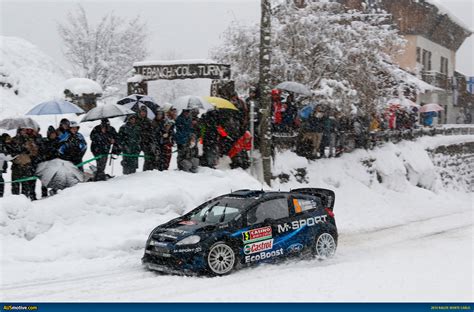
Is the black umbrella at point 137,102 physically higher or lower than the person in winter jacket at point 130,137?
higher

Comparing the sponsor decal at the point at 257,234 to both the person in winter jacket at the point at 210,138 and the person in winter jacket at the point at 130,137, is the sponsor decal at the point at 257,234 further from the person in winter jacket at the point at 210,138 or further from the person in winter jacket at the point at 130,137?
the person in winter jacket at the point at 210,138

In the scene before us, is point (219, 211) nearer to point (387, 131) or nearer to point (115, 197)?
point (115, 197)

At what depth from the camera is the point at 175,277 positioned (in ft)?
38.5

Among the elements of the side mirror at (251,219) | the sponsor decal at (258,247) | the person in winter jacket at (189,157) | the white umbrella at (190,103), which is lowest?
the sponsor decal at (258,247)

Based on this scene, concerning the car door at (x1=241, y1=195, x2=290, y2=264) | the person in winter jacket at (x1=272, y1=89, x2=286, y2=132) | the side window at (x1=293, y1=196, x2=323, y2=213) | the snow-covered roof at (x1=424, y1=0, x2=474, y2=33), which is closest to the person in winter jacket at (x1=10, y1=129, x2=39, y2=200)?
the car door at (x1=241, y1=195, x2=290, y2=264)

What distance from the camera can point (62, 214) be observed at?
13.9 m

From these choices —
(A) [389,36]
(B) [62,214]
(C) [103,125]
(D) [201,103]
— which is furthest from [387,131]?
(B) [62,214]

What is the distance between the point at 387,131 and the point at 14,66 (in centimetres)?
1931

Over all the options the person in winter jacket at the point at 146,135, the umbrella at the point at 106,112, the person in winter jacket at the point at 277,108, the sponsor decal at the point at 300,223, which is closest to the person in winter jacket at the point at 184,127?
the person in winter jacket at the point at 146,135

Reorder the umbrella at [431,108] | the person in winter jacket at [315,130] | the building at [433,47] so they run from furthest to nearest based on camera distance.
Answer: the building at [433,47] → the umbrella at [431,108] → the person in winter jacket at [315,130]

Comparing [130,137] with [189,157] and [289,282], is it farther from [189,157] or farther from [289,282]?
[289,282]

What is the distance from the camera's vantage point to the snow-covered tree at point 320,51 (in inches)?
885

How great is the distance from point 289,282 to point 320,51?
532 inches

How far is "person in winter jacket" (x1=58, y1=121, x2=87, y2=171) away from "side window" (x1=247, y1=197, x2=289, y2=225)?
4.76 m
